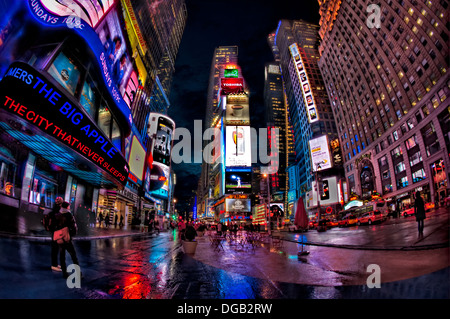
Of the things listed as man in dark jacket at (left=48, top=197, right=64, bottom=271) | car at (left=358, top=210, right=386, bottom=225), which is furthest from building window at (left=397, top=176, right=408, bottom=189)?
man in dark jacket at (left=48, top=197, right=64, bottom=271)

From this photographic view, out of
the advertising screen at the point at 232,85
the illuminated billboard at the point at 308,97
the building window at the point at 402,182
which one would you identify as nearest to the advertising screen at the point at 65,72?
the building window at the point at 402,182

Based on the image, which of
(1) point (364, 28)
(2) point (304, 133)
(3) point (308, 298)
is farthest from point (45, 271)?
(2) point (304, 133)

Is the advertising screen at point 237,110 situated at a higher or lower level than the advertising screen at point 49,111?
higher

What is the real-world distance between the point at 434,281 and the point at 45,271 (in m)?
8.89

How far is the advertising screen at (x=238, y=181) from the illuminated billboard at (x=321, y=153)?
148ft

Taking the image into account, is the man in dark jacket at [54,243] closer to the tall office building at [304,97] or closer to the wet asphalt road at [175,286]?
the wet asphalt road at [175,286]

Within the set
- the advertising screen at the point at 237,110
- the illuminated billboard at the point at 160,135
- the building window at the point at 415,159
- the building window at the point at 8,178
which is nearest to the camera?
the building window at the point at 8,178

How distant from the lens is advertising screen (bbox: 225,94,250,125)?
121 metres

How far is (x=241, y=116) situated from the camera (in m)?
123

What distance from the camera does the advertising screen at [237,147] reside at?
115062mm

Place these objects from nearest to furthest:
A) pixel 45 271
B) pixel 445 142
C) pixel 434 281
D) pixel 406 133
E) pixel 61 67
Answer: pixel 434 281, pixel 45 271, pixel 61 67, pixel 445 142, pixel 406 133

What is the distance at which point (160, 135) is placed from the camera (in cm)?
5900

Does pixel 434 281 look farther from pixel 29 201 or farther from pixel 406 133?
pixel 406 133

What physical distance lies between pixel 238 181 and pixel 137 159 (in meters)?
79.1
